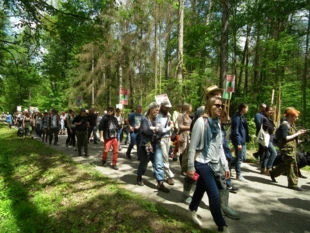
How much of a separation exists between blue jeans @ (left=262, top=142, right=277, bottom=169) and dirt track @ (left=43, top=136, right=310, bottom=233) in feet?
1.20

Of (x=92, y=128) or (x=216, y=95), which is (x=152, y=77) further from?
(x=216, y=95)

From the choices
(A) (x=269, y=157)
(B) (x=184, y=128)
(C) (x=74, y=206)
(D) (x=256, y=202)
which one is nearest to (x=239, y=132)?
(B) (x=184, y=128)

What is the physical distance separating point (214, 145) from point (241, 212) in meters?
1.85

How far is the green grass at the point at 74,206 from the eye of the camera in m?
3.79

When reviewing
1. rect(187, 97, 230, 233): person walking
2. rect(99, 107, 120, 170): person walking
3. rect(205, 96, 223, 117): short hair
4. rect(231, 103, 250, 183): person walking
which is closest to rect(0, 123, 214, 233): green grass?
rect(187, 97, 230, 233): person walking

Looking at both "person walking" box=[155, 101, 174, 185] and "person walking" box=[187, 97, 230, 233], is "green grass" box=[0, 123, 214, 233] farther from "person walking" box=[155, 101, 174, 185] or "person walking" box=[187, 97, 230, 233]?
"person walking" box=[155, 101, 174, 185]

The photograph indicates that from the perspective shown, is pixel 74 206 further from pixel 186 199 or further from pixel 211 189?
pixel 211 189

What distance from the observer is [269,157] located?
22.5 feet

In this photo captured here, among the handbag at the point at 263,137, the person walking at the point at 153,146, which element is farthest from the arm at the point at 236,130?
the person walking at the point at 153,146

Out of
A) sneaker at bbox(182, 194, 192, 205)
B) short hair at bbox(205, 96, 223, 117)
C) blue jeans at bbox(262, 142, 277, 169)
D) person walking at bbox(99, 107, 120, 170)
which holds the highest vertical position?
short hair at bbox(205, 96, 223, 117)

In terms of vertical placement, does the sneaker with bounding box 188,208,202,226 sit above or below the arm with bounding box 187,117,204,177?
below

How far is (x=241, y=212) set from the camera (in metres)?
4.37

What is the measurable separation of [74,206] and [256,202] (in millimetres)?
3664

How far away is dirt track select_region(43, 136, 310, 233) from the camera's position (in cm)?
390
